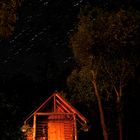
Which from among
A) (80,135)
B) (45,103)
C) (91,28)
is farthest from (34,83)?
(45,103)

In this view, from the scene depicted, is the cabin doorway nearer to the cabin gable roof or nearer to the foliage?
the cabin gable roof

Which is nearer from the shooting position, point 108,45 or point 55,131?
point 55,131

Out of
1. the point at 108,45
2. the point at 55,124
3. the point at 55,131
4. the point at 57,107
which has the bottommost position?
the point at 55,131

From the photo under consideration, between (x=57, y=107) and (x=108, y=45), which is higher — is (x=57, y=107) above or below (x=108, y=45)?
below

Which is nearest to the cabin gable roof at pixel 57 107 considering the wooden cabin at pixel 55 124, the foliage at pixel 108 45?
the wooden cabin at pixel 55 124

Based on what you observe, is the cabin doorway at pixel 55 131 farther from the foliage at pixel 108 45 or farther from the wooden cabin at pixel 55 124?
the foliage at pixel 108 45

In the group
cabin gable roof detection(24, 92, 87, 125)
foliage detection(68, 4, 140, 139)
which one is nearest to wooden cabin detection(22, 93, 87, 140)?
cabin gable roof detection(24, 92, 87, 125)

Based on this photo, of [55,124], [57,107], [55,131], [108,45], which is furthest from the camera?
[108,45]

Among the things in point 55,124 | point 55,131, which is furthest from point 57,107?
point 55,131

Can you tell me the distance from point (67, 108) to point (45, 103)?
2.84 metres

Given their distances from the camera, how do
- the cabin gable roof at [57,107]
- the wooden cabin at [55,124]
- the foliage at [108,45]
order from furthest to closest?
the foliage at [108,45] < the wooden cabin at [55,124] < the cabin gable roof at [57,107]

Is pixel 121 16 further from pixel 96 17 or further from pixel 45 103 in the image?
pixel 45 103

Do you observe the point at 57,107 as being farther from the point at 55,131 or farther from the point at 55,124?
the point at 55,131

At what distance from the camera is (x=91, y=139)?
39.5 meters
